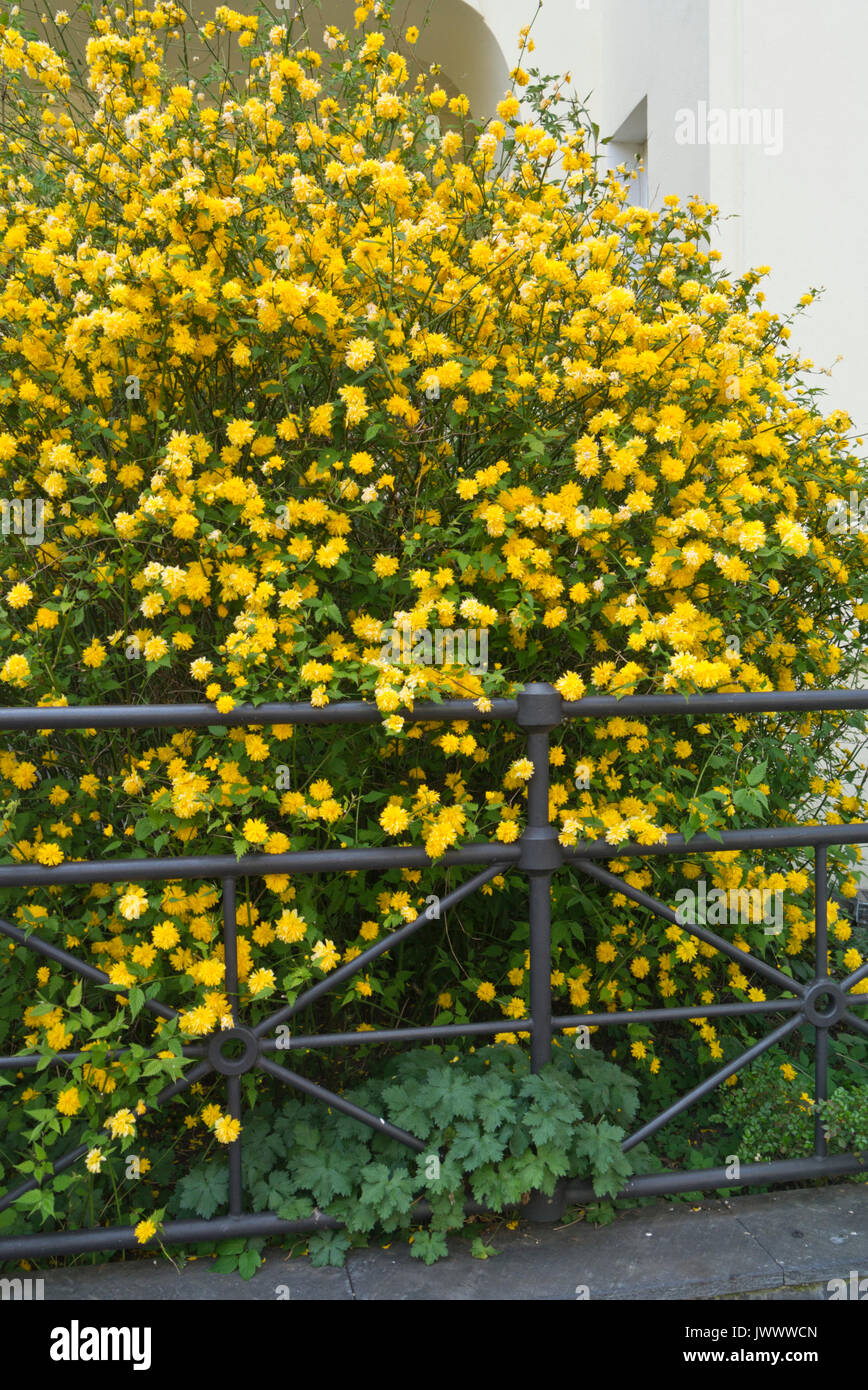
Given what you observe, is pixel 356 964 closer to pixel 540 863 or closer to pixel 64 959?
pixel 540 863

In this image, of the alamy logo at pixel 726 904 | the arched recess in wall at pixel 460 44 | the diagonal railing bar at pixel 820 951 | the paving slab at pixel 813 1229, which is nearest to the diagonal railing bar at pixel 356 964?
the alamy logo at pixel 726 904

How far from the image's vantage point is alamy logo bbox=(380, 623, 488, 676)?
2.37 m

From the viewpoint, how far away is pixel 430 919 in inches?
93.7

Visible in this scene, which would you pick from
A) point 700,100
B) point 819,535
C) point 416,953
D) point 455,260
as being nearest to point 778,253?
point 700,100

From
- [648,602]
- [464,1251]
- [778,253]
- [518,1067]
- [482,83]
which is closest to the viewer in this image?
[464,1251]

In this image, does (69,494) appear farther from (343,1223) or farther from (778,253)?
(778,253)

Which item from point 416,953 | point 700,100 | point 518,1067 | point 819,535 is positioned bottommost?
point 518,1067

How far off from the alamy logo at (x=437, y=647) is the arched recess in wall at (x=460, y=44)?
232 inches

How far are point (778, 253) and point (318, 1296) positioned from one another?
17.4 feet

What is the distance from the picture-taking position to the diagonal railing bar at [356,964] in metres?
2.25

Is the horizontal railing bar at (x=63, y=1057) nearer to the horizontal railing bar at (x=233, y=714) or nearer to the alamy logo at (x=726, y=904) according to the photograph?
the horizontal railing bar at (x=233, y=714)

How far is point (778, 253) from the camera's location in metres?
5.52

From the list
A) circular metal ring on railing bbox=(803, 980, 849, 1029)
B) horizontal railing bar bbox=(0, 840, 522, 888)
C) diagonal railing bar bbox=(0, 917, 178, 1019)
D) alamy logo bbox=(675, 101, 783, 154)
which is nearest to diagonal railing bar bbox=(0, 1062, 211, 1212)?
diagonal railing bar bbox=(0, 917, 178, 1019)
